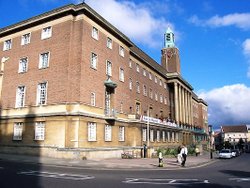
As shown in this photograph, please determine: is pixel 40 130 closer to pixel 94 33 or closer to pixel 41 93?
pixel 41 93

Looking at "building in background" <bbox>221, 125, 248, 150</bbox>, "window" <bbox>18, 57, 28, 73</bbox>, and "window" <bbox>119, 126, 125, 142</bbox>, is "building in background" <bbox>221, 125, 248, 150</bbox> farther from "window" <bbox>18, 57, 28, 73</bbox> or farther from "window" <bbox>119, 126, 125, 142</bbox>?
"window" <bbox>18, 57, 28, 73</bbox>

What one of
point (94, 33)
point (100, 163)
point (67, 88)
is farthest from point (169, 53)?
point (100, 163)

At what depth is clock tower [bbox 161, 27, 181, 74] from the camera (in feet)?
232

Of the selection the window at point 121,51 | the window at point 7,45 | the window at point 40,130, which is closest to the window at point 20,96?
the window at point 40,130

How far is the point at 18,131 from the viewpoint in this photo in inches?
1224

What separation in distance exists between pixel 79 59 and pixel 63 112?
5.95m

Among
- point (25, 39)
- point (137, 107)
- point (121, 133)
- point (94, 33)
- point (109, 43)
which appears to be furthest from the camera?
point (137, 107)

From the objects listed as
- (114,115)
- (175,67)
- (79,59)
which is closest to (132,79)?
(114,115)

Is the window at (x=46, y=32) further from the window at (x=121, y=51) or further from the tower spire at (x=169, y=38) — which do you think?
the tower spire at (x=169, y=38)

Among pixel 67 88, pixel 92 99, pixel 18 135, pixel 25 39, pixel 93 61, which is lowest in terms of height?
pixel 18 135

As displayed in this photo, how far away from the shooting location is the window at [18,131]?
30798 millimetres

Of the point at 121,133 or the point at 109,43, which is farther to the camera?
the point at 121,133

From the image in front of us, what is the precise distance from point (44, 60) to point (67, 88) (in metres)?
5.54

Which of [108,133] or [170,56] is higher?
[170,56]
